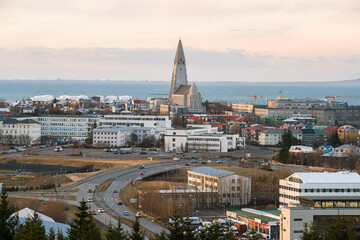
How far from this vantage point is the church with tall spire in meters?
84.9

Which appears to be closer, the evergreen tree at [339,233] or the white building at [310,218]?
the evergreen tree at [339,233]

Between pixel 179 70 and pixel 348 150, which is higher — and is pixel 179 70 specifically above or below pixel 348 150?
above

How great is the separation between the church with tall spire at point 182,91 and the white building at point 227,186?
46251 mm

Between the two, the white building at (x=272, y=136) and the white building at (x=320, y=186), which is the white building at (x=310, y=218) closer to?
the white building at (x=320, y=186)

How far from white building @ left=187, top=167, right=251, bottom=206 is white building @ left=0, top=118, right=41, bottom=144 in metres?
27.1

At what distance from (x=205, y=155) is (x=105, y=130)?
1086cm

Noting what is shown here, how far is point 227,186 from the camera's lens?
34.6 metres

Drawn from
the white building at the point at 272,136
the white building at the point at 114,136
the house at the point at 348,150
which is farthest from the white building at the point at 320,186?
the white building at the point at 272,136

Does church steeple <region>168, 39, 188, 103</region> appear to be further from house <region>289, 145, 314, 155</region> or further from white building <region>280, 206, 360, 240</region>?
white building <region>280, 206, 360, 240</region>

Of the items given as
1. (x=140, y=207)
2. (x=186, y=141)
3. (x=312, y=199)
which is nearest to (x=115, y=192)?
(x=140, y=207)

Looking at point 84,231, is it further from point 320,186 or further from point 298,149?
point 298,149

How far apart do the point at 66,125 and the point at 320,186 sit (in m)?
39.9

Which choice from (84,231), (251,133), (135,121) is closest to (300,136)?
(251,133)

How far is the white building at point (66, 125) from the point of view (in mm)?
65438
